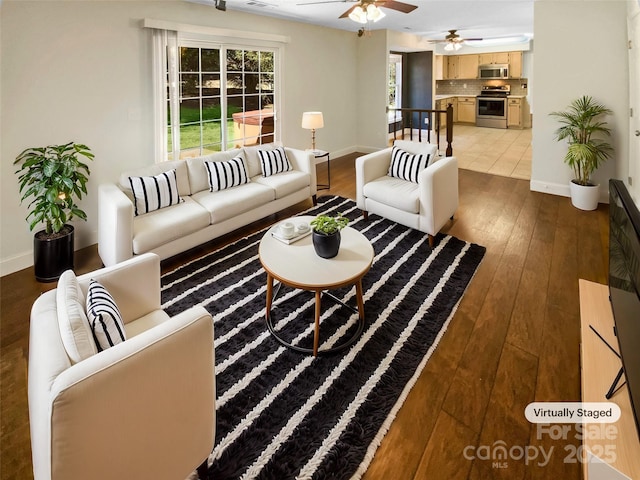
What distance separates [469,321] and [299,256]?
1.26 m

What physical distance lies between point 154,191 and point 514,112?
414 inches

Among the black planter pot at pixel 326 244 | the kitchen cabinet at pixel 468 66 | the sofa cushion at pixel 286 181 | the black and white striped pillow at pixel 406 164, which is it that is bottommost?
the black planter pot at pixel 326 244

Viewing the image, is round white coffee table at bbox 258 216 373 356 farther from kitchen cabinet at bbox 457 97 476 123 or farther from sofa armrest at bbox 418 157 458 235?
kitchen cabinet at bbox 457 97 476 123

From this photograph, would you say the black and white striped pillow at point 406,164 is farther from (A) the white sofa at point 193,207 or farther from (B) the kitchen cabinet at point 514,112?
(B) the kitchen cabinet at point 514,112

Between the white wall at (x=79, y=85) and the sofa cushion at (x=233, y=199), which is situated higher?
the white wall at (x=79, y=85)

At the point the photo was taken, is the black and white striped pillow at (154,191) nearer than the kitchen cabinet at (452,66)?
Yes

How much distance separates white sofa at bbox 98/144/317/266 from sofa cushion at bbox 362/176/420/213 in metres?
0.92

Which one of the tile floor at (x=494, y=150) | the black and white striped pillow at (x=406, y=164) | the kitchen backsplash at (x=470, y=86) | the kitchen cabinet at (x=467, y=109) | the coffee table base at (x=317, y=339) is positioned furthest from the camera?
the kitchen cabinet at (x=467, y=109)

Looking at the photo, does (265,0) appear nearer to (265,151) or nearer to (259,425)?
(265,151)

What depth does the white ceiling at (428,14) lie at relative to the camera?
4.80m

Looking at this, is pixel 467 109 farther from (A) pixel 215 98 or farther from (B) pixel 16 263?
(B) pixel 16 263

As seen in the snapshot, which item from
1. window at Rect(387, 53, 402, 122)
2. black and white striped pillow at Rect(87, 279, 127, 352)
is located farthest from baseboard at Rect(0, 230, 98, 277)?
window at Rect(387, 53, 402, 122)

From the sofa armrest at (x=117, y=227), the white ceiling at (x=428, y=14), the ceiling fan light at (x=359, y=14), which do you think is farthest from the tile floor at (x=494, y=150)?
the sofa armrest at (x=117, y=227)

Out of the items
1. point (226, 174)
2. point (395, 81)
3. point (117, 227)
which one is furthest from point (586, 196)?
point (395, 81)
